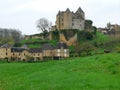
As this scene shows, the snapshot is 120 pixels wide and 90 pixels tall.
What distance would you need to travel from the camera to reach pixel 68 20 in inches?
5162

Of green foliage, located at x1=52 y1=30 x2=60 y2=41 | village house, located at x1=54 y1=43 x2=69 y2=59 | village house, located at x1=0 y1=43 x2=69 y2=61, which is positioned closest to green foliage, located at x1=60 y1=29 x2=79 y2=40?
green foliage, located at x1=52 y1=30 x2=60 y2=41

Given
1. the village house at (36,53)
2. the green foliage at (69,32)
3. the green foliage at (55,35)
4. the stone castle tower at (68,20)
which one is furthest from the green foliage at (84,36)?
the village house at (36,53)

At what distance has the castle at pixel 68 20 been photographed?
131750 mm

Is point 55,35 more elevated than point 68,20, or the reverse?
point 68,20

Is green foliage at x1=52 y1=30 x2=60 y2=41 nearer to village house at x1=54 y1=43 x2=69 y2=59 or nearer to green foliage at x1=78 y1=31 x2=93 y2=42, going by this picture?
green foliage at x1=78 y1=31 x2=93 y2=42

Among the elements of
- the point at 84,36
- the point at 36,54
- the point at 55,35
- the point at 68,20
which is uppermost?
the point at 68,20

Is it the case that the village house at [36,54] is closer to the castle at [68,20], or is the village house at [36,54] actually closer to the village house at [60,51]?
the village house at [60,51]

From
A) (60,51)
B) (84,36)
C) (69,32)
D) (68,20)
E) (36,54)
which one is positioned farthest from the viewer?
(68,20)

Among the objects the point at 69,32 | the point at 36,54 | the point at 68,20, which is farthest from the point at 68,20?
the point at 36,54

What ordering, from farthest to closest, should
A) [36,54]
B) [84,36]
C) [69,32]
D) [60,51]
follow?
[69,32], [84,36], [36,54], [60,51]

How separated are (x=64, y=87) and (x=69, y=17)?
106 m

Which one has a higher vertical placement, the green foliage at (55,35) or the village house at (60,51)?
the green foliage at (55,35)

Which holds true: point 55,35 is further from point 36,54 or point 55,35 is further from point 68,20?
point 36,54

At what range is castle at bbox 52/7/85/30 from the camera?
131750 millimetres
